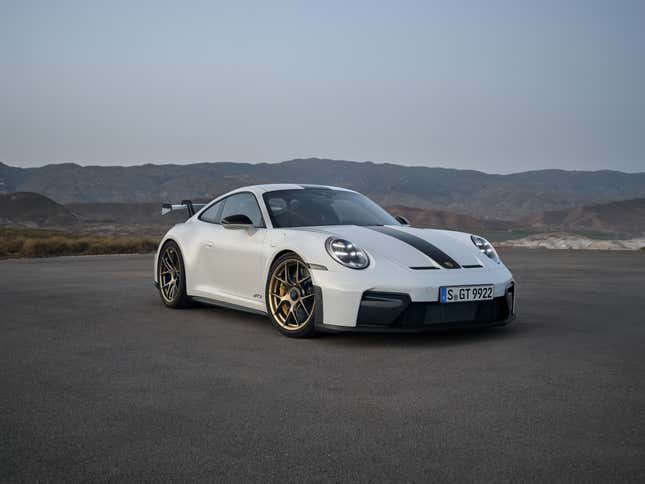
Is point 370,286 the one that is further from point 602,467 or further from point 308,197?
point 602,467

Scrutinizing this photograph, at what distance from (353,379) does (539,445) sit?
1.70m

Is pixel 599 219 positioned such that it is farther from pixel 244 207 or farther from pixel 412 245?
pixel 412 245

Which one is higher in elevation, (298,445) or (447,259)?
(447,259)

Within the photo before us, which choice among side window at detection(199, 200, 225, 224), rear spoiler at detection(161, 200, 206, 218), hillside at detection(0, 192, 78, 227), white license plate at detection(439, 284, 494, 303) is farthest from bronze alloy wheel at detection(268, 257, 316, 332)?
hillside at detection(0, 192, 78, 227)

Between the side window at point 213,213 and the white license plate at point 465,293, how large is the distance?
3105mm

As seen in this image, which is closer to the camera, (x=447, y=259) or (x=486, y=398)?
(x=486, y=398)

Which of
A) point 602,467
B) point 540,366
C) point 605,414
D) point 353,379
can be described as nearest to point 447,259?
point 540,366

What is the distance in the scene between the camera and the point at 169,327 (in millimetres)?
7457

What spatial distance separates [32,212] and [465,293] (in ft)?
428

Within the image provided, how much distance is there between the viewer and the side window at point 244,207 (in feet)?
25.7

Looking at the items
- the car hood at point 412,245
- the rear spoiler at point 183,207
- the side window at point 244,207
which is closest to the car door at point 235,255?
the side window at point 244,207

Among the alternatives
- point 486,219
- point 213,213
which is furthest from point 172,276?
point 486,219

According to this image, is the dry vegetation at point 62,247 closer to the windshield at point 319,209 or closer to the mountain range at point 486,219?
the windshield at point 319,209

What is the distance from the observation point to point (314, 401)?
14.7 ft
